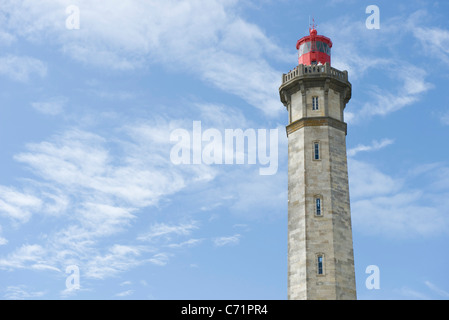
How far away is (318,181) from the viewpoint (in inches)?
2116

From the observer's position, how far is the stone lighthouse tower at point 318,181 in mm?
50375

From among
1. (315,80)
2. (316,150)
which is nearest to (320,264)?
(316,150)

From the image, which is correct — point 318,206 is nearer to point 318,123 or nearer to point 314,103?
point 318,123

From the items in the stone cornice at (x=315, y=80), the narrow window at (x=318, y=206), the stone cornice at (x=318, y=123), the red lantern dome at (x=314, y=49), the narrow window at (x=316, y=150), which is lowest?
the narrow window at (x=318, y=206)

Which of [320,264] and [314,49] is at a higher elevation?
[314,49]

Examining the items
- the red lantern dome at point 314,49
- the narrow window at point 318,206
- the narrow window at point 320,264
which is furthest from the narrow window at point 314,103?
the narrow window at point 320,264

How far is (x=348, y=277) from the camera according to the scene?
50844mm

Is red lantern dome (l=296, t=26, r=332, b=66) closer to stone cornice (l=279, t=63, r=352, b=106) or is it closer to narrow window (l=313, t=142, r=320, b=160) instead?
stone cornice (l=279, t=63, r=352, b=106)

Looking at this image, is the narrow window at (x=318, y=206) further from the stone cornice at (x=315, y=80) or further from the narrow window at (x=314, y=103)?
the stone cornice at (x=315, y=80)

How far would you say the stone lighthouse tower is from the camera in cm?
5038

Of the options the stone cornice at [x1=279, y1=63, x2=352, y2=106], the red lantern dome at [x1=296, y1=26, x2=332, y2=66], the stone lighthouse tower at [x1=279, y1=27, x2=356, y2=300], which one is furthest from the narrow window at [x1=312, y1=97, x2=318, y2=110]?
the red lantern dome at [x1=296, y1=26, x2=332, y2=66]
